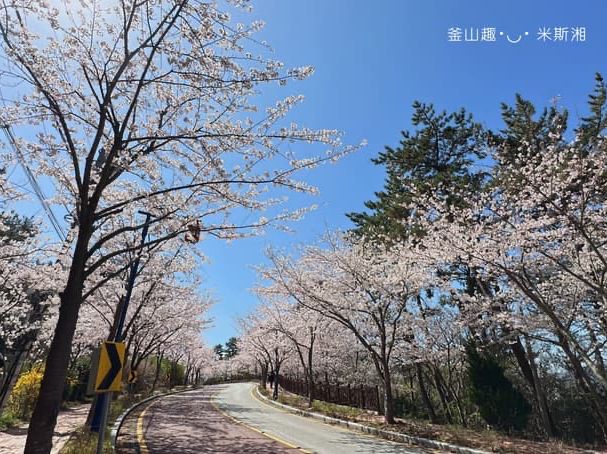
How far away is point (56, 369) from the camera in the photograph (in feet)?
15.0

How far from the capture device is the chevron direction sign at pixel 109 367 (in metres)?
5.46

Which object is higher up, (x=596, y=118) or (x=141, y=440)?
(x=596, y=118)

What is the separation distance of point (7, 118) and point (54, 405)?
3.94 metres

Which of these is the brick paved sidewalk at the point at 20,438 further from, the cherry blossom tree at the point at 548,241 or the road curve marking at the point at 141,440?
the cherry blossom tree at the point at 548,241

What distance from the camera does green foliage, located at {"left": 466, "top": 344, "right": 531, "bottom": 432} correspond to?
15.6m

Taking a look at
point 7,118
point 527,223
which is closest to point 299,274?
point 527,223

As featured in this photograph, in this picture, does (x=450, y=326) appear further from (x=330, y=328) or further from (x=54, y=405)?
(x=54, y=405)

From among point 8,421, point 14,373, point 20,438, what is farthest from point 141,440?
point 8,421

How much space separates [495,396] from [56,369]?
16.3 m

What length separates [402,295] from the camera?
15492 millimetres

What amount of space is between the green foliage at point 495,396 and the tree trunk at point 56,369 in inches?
627

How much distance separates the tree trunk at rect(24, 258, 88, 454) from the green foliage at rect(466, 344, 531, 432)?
1592 centimetres

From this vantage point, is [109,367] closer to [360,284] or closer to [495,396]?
[360,284]

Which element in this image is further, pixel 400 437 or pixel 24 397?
pixel 24 397
